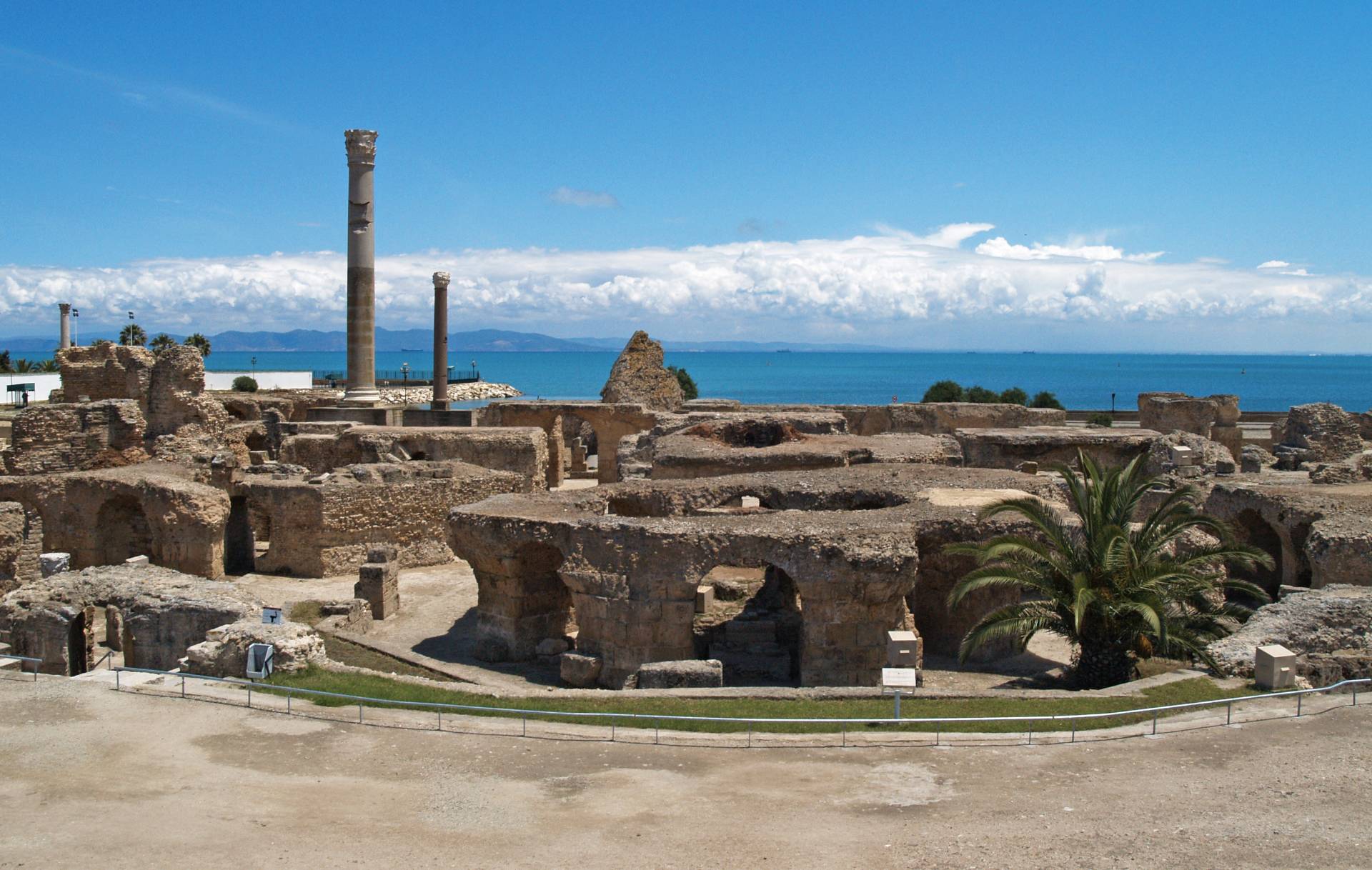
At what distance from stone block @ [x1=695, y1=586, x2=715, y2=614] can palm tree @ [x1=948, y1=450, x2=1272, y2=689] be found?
6098mm

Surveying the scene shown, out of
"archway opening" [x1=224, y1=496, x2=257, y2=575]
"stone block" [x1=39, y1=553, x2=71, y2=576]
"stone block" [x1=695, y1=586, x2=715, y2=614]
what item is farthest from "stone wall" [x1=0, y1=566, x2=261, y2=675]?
"stone block" [x1=695, y1=586, x2=715, y2=614]

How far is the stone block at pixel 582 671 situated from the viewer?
16.3m

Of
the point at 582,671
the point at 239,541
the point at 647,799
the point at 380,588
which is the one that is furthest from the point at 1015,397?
the point at 647,799

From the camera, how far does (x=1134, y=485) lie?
1556 centimetres

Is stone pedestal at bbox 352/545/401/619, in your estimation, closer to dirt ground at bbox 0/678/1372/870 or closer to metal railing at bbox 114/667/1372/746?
metal railing at bbox 114/667/1372/746

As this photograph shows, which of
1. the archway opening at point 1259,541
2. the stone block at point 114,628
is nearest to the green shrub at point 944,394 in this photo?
the archway opening at point 1259,541

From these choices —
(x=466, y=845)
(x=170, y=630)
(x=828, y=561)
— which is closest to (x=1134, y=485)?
(x=828, y=561)

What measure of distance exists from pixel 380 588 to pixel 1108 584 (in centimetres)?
1283

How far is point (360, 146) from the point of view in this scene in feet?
114

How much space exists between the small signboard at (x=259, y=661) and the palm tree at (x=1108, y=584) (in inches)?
339

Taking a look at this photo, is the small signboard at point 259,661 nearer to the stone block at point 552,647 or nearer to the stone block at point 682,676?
the stone block at point 682,676

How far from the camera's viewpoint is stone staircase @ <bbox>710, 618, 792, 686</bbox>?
1692 centimetres

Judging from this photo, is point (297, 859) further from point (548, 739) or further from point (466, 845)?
point (548, 739)

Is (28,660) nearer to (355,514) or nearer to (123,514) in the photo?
(355,514)
